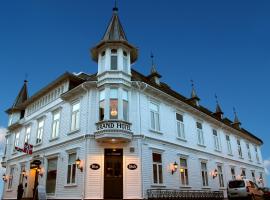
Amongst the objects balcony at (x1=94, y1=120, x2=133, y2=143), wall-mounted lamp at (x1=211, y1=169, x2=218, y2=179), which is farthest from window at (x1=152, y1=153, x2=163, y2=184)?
wall-mounted lamp at (x1=211, y1=169, x2=218, y2=179)

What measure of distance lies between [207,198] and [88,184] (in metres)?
10.9

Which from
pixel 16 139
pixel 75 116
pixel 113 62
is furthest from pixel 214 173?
pixel 16 139

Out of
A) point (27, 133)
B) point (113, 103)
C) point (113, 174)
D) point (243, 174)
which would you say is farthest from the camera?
point (243, 174)

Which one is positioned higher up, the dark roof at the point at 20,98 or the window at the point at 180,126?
the dark roof at the point at 20,98

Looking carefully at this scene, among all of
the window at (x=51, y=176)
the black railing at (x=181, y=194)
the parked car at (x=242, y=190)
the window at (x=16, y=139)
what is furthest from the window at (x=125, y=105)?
the window at (x=16, y=139)

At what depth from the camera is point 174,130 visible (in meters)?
23.6

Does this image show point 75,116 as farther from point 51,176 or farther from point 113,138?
point 51,176

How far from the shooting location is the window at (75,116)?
21.1 m

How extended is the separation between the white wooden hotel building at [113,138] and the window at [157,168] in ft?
0.24

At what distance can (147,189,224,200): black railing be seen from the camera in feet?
61.4

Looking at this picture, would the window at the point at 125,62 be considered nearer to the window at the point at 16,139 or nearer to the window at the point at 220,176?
the window at the point at 220,176

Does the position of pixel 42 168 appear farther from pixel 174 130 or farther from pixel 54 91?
pixel 174 130

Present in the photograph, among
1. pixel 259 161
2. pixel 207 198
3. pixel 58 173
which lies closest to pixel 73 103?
pixel 58 173

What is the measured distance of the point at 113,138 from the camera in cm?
1814
